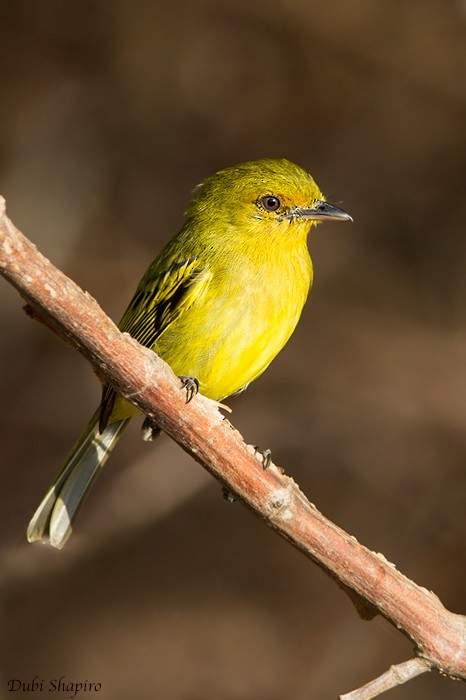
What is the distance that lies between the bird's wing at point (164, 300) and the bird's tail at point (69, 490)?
0.39 metres

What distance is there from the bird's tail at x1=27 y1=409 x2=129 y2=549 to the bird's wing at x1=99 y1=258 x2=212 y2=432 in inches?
15.2

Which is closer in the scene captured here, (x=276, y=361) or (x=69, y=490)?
(x=69, y=490)

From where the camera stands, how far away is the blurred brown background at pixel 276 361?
6.46 m

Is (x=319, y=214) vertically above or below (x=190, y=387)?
above

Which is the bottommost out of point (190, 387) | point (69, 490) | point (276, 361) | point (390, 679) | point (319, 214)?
point (390, 679)

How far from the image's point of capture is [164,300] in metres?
4.15

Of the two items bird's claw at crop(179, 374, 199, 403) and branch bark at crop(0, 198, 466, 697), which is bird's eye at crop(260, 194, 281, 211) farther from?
branch bark at crop(0, 198, 466, 697)

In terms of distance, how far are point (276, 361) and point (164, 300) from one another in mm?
2807

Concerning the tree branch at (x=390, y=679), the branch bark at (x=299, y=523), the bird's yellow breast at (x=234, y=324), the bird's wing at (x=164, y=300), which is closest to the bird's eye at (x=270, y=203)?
the bird's yellow breast at (x=234, y=324)

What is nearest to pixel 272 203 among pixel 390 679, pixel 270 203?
pixel 270 203

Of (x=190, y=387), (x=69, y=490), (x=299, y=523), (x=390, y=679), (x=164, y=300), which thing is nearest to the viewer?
(x=390, y=679)

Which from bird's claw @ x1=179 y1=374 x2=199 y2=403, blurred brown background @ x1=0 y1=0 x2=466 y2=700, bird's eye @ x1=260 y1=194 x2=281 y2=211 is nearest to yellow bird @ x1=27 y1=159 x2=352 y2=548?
bird's eye @ x1=260 y1=194 x2=281 y2=211

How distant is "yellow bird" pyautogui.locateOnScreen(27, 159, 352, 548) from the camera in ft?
13.0

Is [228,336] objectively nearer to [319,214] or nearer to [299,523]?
[319,214]
